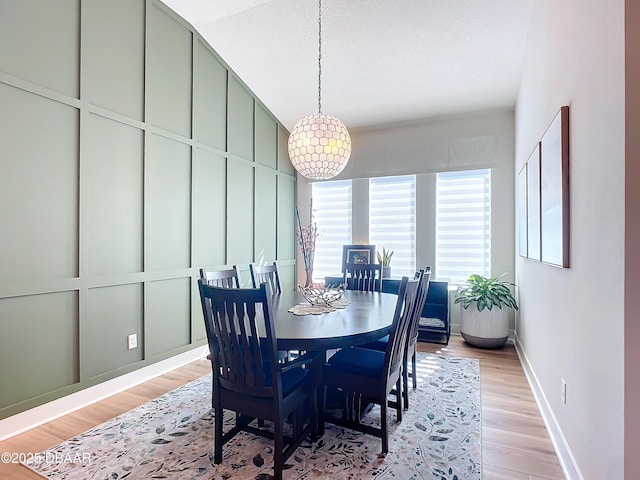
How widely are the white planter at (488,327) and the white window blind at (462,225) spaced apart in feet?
2.34

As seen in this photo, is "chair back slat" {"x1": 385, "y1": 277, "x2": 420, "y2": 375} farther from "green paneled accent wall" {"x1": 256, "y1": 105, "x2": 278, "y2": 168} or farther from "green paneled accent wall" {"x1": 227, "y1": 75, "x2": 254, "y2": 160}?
"green paneled accent wall" {"x1": 256, "y1": 105, "x2": 278, "y2": 168}

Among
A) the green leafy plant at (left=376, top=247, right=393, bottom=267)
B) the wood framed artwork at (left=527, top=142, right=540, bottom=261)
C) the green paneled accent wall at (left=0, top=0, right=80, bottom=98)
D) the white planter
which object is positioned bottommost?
the white planter

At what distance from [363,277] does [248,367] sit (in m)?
2.18

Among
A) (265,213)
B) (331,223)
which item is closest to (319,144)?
(265,213)

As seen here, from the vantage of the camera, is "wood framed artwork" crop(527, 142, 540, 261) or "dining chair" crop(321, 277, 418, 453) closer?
"dining chair" crop(321, 277, 418, 453)

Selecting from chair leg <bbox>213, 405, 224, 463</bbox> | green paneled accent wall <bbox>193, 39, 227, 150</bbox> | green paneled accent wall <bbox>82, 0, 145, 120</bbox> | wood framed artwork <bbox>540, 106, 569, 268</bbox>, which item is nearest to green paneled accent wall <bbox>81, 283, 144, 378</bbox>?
chair leg <bbox>213, 405, 224, 463</bbox>

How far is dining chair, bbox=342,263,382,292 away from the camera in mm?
3732

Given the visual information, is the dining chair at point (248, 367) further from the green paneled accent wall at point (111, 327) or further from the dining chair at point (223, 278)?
the green paneled accent wall at point (111, 327)

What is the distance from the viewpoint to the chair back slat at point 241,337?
5.53 ft

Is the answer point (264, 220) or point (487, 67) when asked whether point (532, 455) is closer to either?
point (487, 67)

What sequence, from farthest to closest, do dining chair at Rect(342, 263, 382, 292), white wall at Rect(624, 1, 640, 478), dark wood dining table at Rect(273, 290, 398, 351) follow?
dining chair at Rect(342, 263, 382, 292) → dark wood dining table at Rect(273, 290, 398, 351) → white wall at Rect(624, 1, 640, 478)

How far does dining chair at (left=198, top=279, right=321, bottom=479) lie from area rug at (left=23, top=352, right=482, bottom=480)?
0.47ft

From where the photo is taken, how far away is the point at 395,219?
198 inches

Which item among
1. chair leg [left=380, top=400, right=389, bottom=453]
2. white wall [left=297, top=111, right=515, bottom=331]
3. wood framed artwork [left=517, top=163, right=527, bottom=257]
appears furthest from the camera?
white wall [left=297, top=111, right=515, bottom=331]
